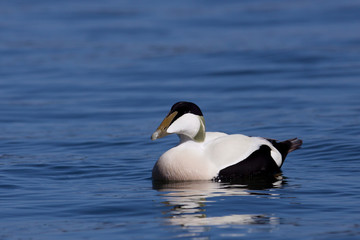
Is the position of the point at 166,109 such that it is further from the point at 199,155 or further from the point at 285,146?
the point at 199,155

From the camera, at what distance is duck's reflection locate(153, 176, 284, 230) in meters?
6.66

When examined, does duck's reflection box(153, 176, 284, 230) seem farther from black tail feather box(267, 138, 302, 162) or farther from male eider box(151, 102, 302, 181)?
black tail feather box(267, 138, 302, 162)

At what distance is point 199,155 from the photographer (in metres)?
8.37

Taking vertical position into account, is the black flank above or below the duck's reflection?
above

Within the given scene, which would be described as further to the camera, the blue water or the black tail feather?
the black tail feather

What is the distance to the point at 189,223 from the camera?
6.63 meters

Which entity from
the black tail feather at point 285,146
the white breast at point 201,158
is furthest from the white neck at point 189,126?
the black tail feather at point 285,146

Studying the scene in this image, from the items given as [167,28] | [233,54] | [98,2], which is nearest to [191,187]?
[233,54]

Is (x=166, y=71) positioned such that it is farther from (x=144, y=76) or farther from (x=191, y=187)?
(x=191, y=187)

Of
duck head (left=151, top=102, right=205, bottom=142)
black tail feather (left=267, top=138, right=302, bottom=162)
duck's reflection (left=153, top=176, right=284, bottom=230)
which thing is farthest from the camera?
black tail feather (left=267, top=138, right=302, bottom=162)

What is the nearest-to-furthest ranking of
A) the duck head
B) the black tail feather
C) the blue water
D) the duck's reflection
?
the duck's reflection < the blue water < the duck head < the black tail feather

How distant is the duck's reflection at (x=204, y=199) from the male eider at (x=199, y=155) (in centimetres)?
11

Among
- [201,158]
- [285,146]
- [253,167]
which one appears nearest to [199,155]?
[201,158]

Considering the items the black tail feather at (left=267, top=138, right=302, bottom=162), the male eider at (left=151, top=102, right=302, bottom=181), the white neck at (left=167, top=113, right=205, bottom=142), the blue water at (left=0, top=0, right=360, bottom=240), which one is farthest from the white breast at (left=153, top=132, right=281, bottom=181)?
the black tail feather at (left=267, top=138, right=302, bottom=162)
